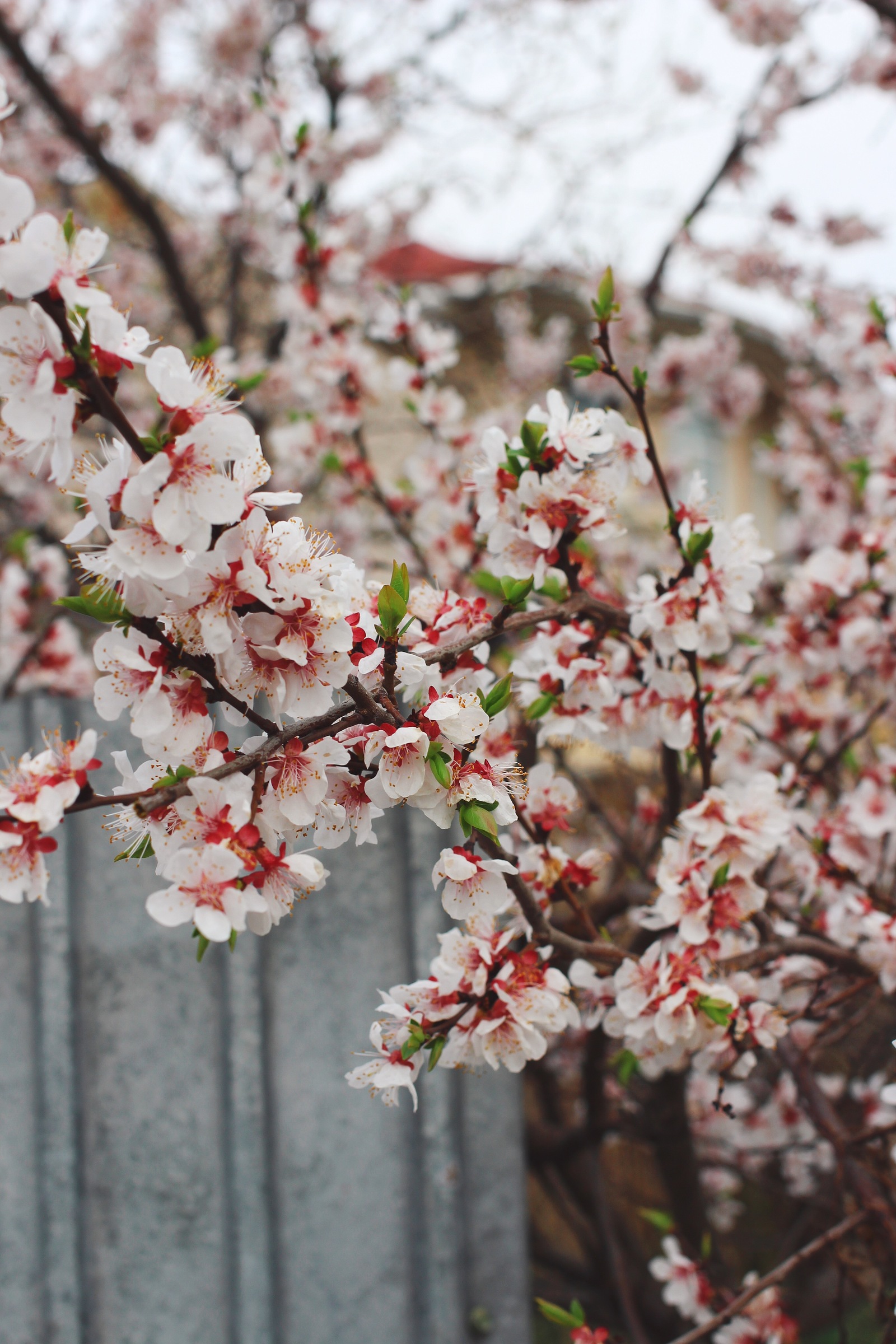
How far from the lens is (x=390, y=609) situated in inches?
37.2

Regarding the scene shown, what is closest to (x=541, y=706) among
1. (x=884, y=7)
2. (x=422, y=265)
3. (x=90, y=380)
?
(x=90, y=380)

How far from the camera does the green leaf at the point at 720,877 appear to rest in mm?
1314

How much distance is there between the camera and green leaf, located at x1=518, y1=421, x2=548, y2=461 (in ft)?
4.16

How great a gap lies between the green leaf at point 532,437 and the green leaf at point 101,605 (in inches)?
24.4

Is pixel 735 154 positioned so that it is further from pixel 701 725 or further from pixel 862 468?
pixel 701 725

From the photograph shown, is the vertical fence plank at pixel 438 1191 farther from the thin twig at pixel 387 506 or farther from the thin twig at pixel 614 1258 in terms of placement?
the thin twig at pixel 387 506

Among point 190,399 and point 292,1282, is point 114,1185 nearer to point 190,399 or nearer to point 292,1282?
point 292,1282

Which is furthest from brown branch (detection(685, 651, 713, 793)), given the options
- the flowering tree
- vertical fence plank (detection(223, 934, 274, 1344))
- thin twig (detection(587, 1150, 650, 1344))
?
thin twig (detection(587, 1150, 650, 1344))

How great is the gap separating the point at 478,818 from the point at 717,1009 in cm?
52

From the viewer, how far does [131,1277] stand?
5.94 feet

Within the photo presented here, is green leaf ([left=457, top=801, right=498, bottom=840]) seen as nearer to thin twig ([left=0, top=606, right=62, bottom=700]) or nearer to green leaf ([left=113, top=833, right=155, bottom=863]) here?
green leaf ([left=113, top=833, right=155, bottom=863])

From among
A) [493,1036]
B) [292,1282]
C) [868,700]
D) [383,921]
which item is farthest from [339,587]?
[868,700]

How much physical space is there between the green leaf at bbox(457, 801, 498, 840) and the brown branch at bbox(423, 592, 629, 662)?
0.56 feet

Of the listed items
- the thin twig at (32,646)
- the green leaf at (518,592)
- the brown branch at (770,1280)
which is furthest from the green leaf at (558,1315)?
the thin twig at (32,646)
